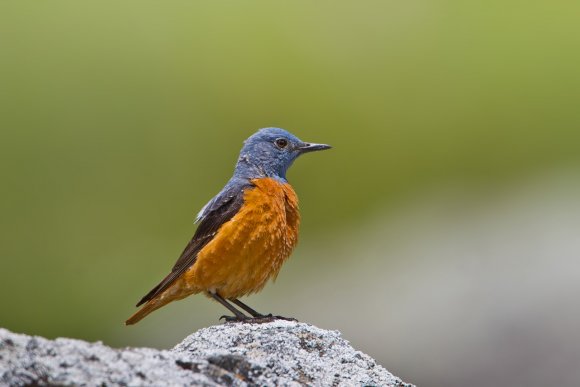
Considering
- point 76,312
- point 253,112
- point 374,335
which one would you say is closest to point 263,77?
Result: point 253,112

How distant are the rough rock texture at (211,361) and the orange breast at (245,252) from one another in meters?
1.99

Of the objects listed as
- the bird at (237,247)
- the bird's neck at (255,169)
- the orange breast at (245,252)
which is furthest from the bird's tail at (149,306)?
the bird's neck at (255,169)

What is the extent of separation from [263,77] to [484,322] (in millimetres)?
6536

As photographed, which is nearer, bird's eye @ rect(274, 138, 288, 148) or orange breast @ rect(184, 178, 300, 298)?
orange breast @ rect(184, 178, 300, 298)

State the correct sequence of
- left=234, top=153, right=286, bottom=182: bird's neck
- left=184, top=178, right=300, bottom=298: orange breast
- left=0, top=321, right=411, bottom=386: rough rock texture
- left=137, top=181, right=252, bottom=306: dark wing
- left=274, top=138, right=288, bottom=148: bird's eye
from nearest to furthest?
left=0, top=321, right=411, bottom=386: rough rock texture < left=184, top=178, right=300, bottom=298: orange breast < left=137, top=181, right=252, bottom=306: dark wing < left=234, top=153, right=286, bottom=182: bird's neck < left=274, top=138, right=288, bottom=148: bird's eye

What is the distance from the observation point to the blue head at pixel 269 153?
8.28 metres

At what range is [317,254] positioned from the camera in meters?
12.7

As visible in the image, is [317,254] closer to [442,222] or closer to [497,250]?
[442,222]

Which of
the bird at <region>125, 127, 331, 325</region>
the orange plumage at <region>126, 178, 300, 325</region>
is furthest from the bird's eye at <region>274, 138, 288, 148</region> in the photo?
the orange plumage at <region>126, 178, 300, 325</region>

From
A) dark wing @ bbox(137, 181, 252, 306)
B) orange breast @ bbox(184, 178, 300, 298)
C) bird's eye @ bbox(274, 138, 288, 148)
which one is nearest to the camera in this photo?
orange breast @ bbox(184, 178, 300, 298)

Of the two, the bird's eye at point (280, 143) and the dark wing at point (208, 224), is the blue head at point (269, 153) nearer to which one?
the bird's eye at point (280, 143)

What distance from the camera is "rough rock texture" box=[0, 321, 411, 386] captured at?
352cm

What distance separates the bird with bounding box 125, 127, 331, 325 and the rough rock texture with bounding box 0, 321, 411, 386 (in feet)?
6.23

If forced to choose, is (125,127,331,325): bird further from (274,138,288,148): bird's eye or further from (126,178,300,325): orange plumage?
(274,138,288,148): bird's eye
